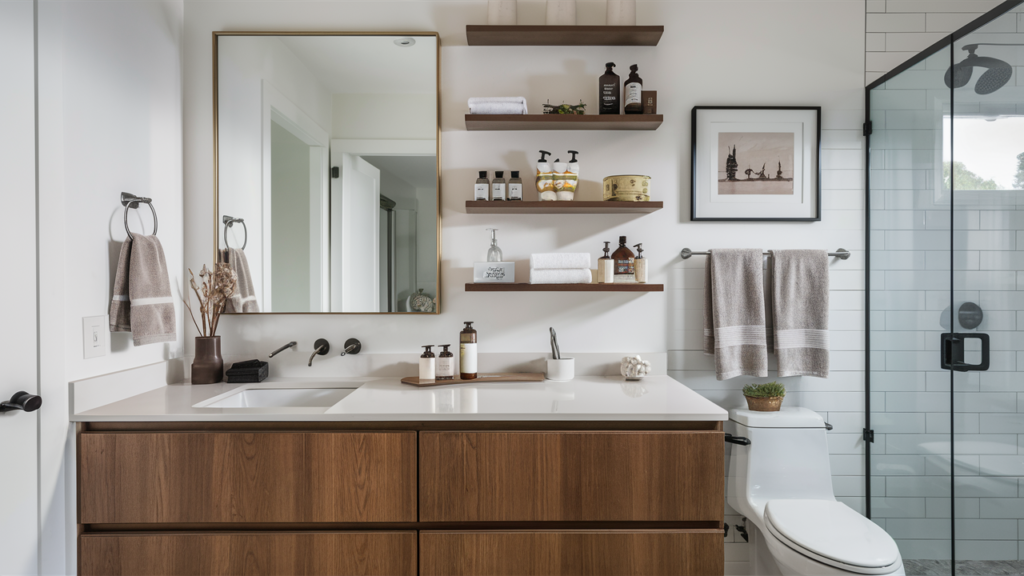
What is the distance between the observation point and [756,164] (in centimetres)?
201

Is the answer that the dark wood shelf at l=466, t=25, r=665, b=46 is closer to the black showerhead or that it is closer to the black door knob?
the black showerhead

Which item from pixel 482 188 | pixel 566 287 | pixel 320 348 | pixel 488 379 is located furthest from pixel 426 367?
pixel 482 188

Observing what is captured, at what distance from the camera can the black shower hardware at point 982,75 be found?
1.45 m

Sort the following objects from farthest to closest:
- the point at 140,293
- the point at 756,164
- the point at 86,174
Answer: the point at 756,164 → the point at 140,293 → the point at 86,174

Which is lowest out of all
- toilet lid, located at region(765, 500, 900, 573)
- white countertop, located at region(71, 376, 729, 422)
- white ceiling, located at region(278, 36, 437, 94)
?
toilet lid, located at region(765, 500, 900, 573)

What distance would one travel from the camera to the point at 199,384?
6.01ft

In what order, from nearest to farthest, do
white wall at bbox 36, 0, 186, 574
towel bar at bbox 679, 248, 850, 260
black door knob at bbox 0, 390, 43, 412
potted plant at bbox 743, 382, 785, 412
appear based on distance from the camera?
black door knob at bbox 0, 390, 43, 412, white wall at bbox 36, 0, 186, 574, potted plant at bbox 743, 382, 785, 412, towel bar at bbox 679, 248, 850, 260

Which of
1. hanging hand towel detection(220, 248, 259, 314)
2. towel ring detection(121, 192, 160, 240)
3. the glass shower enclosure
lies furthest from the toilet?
towel ring detection(121, 192, 160, 240)

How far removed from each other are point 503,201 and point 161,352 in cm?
140

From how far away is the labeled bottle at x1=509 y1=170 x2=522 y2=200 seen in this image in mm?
1896

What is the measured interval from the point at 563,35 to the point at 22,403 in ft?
6.65

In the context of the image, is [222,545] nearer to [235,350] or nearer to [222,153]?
[235,350]

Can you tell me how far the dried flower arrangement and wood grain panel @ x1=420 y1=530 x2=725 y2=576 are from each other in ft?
3.81

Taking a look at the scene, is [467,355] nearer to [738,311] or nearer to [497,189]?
[497,189]
